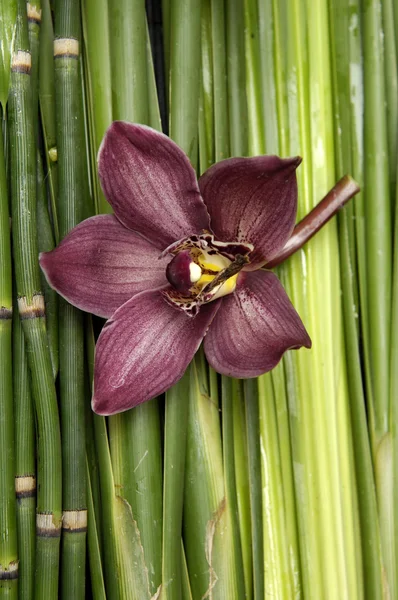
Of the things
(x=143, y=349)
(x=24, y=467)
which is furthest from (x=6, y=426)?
(x=143, y=349)

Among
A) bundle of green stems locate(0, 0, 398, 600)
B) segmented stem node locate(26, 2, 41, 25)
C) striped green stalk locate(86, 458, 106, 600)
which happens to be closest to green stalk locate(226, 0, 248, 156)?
bundle of green stems locate(0, 0, 398, 600)

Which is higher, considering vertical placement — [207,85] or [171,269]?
[207,85]

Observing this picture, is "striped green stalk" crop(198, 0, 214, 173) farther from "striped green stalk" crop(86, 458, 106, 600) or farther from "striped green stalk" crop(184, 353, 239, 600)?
"striped green stalk" crop(86, 458, 106, 600)

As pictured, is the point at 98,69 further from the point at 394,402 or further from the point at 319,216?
the point at 394,402

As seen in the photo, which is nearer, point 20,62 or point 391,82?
point 20,62

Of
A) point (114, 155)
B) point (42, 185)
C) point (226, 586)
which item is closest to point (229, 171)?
point (114, 155)
